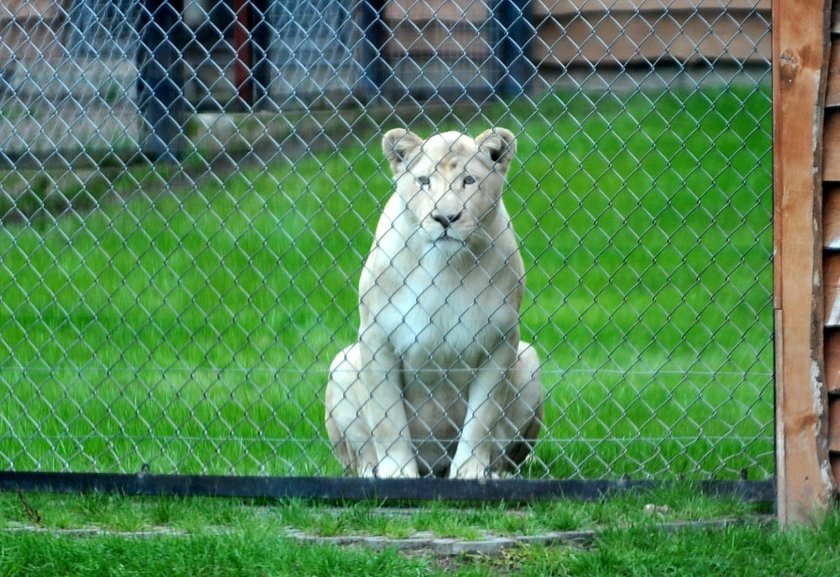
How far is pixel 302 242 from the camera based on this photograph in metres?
9.02

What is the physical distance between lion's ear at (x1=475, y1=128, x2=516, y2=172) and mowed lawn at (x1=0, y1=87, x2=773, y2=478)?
0.12 meters

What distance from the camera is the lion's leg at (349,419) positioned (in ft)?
17.2

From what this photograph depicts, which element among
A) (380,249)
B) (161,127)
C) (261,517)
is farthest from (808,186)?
(161,127)

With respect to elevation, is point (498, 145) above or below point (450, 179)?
above

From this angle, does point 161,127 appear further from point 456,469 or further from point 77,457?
point 456,469

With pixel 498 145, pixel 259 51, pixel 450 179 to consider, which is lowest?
pixel 450 179

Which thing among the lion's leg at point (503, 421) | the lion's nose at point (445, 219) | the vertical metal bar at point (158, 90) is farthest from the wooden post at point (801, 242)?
the vertical metal bar at point (158, 90)

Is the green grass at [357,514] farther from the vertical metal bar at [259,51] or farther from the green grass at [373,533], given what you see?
the vertical metal bar at [259,51]

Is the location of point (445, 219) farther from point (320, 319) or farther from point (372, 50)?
point (372, 50)

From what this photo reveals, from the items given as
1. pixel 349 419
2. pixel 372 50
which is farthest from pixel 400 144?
pixel 372 50

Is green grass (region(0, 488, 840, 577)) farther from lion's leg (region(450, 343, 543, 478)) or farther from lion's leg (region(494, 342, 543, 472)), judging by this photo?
lion's leg (region(494, 342, 543, 472))

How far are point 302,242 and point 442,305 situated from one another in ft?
13.4

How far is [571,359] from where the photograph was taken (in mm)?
7141

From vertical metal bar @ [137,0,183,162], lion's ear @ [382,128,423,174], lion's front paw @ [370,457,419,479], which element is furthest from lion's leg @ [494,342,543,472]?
vertical metal bar @ [137,0,183,162]
